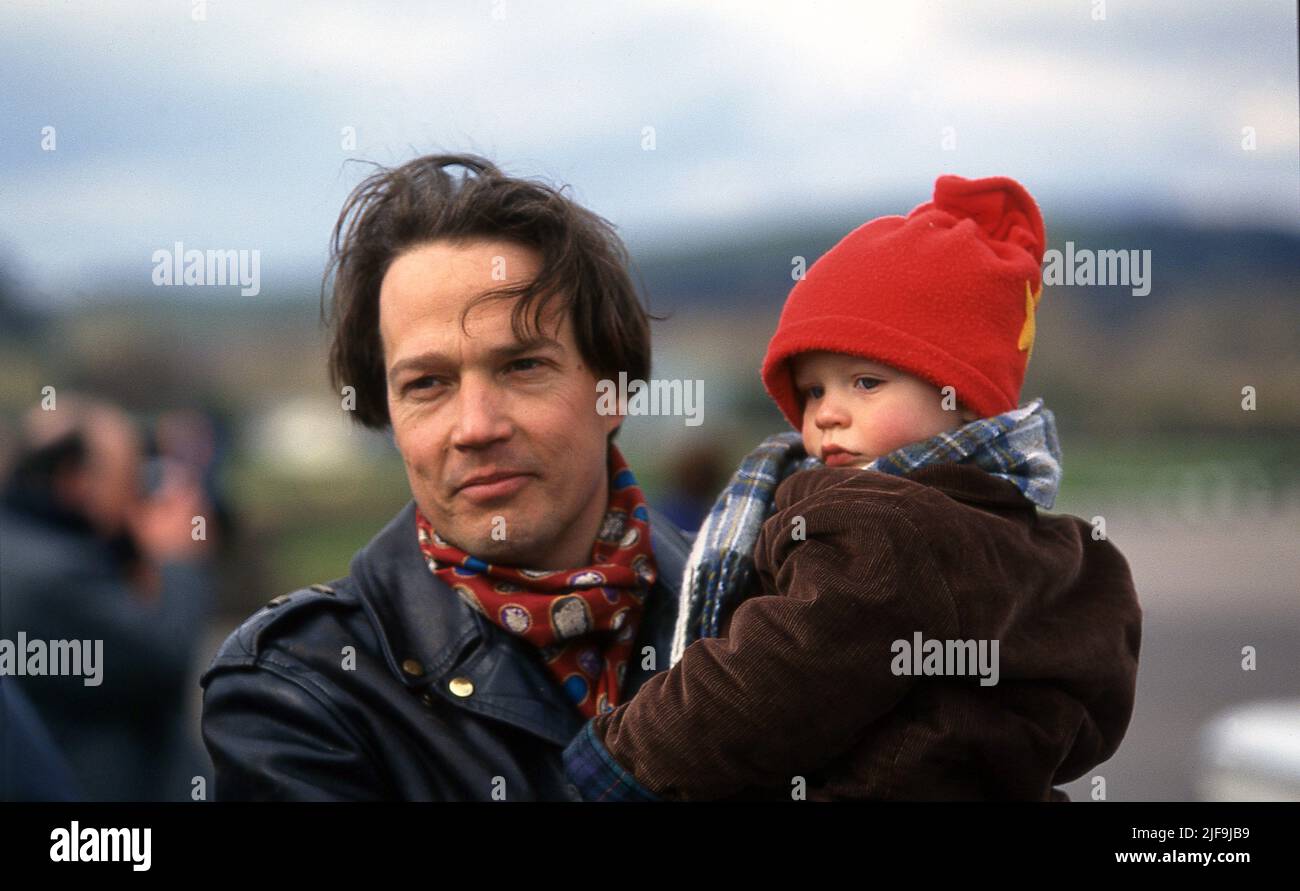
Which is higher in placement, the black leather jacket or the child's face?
the child's face

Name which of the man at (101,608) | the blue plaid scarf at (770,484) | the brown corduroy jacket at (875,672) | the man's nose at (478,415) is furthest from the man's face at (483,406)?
the man at (101,608)

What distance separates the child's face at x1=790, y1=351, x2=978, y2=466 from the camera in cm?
238

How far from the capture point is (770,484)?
8.13ft

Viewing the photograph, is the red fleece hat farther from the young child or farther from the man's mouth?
the man's mouth

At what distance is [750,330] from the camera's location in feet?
17.0

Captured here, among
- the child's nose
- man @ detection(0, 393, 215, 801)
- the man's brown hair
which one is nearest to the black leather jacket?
the man's brown hair

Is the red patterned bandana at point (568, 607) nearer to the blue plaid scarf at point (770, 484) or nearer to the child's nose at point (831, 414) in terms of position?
the blue plaid scarf at point (770, 484)

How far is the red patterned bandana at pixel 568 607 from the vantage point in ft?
8.34

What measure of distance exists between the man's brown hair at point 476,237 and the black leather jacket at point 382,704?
1.58 feet

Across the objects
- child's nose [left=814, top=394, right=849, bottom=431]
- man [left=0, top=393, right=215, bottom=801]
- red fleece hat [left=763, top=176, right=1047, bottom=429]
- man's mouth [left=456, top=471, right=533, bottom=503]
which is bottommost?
man [left=0, top=393, right=215, bottom=801]

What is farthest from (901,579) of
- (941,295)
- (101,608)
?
(101,608)
